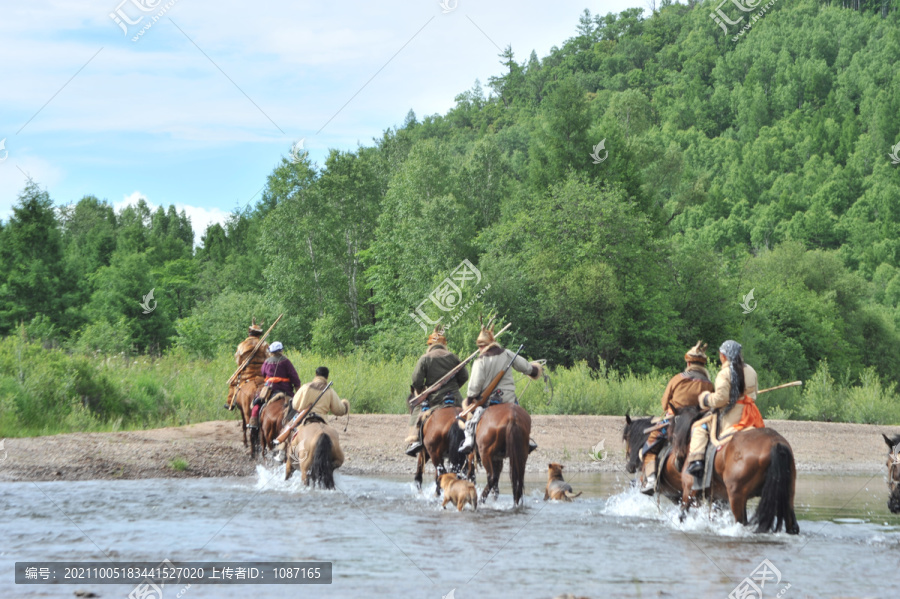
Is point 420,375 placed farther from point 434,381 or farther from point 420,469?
point 420,469

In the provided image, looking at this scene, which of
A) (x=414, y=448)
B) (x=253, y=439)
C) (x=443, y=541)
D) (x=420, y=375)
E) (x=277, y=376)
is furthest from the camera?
(x=253, y=439)

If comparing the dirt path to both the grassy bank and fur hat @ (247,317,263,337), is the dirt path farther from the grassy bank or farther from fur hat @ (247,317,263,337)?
fur hat @ (247,317,263,337)

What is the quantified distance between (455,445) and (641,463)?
9.35 feet

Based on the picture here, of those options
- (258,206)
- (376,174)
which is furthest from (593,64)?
(376,174)

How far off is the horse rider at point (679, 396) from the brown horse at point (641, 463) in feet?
0.81

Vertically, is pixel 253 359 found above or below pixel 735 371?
above

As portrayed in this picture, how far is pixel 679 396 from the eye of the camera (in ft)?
40.3

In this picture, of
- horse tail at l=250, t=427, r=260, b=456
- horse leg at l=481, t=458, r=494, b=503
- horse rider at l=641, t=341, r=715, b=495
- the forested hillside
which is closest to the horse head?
horse rider at l=641, t=341, r=715, b=495

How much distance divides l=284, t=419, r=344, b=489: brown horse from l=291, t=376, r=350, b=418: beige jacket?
652 millimetres

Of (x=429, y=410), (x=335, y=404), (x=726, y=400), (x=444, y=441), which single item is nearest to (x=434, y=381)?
(x=429, y=410)

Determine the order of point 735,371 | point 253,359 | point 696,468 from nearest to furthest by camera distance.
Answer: point 735,371 < point 696,468 < point 253,359

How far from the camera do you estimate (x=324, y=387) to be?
14.5 metres

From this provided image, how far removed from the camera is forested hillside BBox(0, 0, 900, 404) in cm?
4262

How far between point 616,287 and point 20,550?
35108mm
